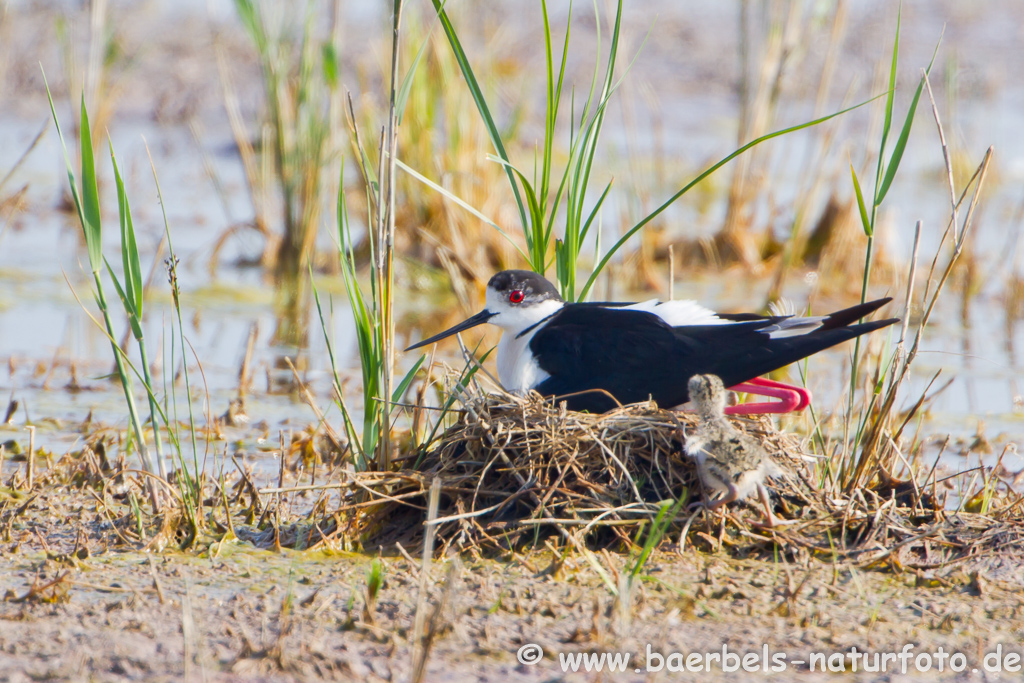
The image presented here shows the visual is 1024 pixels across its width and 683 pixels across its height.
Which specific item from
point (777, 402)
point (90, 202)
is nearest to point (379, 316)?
point (90, 202)

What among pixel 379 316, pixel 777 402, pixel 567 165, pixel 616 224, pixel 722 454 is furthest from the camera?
pixel 616 224

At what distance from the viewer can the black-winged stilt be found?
12.3 feet

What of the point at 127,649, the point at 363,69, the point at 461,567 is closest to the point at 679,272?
the point at 363,69

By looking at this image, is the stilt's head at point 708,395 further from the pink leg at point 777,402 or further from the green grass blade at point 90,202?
the green grass blade at point 90,202

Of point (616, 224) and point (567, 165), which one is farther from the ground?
point (616, 224)

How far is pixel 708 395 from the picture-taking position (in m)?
3.38

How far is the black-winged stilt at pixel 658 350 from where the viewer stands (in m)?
3.73

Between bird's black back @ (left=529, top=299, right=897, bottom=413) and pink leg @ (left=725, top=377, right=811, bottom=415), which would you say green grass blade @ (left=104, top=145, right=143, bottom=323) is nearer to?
bird's black back @ (left=529, top=299, right=897, bottom=413)

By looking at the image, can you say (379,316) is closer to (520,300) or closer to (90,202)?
(520,300)

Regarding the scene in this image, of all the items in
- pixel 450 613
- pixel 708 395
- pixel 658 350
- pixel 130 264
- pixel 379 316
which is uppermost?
pixel 130 264

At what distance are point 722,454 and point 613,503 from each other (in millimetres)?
385

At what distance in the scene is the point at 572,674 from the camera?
2764 mm

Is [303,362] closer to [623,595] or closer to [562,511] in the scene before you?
[562,511]

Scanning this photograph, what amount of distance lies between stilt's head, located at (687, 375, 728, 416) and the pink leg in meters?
0.47
